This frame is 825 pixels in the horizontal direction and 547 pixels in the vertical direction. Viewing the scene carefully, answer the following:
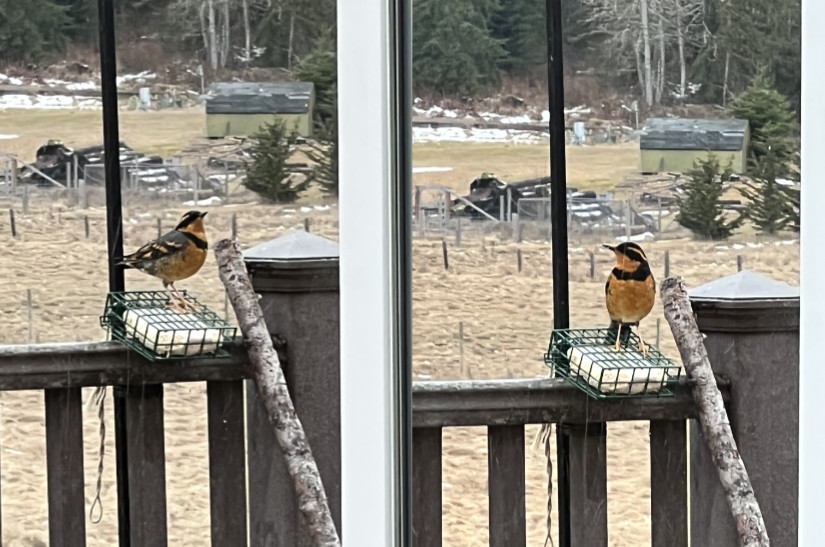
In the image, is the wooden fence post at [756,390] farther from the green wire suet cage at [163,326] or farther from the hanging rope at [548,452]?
the green wire suet cage at [163,326]

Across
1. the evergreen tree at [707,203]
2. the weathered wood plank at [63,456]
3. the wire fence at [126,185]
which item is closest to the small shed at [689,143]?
the evergreen tree at [707,203]

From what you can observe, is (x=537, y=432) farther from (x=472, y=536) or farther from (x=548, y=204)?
(x=548, y=204)

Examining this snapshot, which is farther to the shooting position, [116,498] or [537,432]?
[116,498]

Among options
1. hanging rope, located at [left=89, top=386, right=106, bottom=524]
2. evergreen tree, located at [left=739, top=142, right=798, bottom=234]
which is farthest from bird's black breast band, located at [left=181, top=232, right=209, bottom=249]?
evergreen tree, located at [left=739, top=142, right=798, bottom=234]

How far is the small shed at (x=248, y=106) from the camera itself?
1355mm

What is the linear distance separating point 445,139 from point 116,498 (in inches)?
25.4

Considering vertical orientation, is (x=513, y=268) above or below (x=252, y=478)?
above

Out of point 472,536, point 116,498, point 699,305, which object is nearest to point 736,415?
point 699,305

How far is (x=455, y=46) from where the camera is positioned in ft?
4.18

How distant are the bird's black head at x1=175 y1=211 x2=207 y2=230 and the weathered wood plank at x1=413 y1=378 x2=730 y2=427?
35 centimetres

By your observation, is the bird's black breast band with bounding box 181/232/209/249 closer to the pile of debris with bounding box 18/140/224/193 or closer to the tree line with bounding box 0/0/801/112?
the pile of debris with bounding box 18/140/224/193

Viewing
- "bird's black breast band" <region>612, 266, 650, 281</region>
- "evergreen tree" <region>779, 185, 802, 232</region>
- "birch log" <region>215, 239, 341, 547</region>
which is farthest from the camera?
"birch log" <region>215, 239, 341, 547</region>

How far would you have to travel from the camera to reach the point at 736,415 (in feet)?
3.85

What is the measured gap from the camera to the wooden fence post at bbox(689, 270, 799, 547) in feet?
3.62
